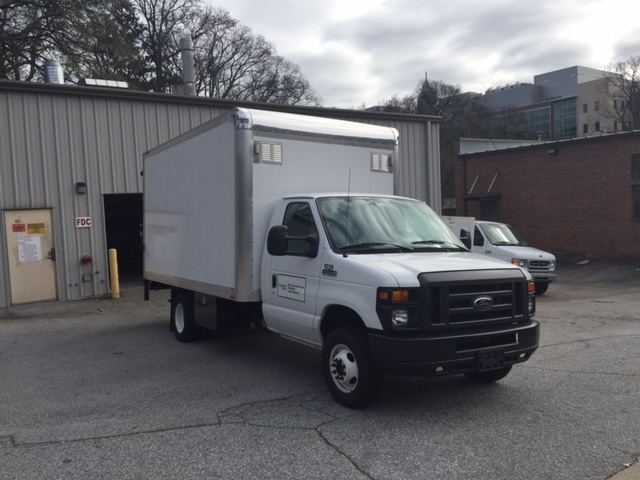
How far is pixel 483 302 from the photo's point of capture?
18.4 ft

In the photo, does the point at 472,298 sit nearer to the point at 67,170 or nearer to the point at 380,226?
the point at 380,226

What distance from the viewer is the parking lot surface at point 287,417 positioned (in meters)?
4.59

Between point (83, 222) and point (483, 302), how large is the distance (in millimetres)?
12234

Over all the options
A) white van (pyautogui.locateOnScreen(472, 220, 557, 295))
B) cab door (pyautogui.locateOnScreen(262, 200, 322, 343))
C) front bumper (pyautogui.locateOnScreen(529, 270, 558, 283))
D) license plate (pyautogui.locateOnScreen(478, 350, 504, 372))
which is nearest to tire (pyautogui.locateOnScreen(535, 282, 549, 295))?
white van (pyautogui.locateOnScreen(472, 220, 557, 295))

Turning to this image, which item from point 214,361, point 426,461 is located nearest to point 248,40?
point 214,361

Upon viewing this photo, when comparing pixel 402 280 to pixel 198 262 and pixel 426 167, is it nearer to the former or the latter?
pixel 198 262

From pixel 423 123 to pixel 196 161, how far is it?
12892 millimetres

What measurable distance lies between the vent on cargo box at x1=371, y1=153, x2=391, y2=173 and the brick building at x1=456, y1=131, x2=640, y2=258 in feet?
59.6

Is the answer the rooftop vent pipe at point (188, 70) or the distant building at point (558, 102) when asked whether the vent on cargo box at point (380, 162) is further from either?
the distant building at point (558, 102)

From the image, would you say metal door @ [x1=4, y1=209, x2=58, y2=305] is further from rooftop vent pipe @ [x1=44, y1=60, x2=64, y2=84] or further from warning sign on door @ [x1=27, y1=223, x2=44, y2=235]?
rooftop vent pipe @ [x1=44, y1=60, x2=64, y2=84]

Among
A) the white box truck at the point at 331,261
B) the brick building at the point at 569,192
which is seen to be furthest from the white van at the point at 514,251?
the brick building at the point at 569,192

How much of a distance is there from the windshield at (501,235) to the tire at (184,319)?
9.43 m

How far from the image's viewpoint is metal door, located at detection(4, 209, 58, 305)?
47.2 feet

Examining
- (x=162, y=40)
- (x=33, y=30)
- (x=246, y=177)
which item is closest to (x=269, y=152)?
(x=246, y=177)
